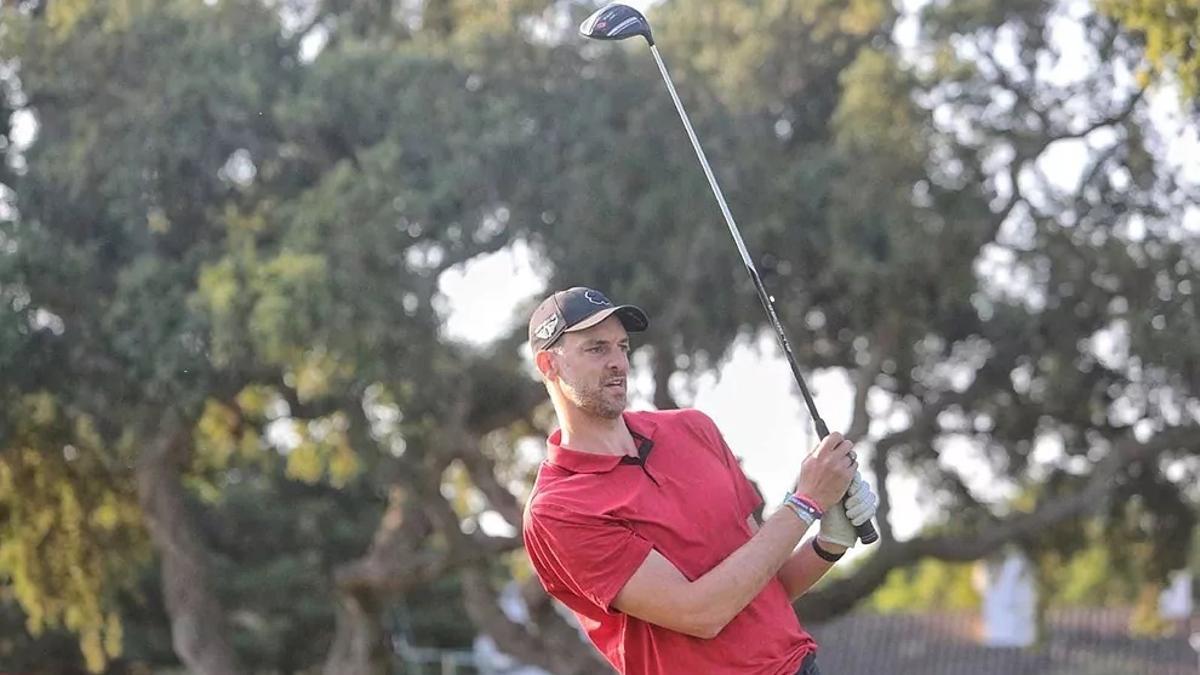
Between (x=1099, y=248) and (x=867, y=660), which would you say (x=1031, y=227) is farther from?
(x=867, y=660)

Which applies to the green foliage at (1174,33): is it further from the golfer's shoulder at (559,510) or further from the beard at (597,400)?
the golfer's shoulder at (559,510)

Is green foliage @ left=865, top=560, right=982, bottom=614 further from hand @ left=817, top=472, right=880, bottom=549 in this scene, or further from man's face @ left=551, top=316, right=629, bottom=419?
man's face @ left=551, top=316, right=629, bottom=419

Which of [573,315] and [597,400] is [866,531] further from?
[573,315]

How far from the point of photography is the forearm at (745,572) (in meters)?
3.84

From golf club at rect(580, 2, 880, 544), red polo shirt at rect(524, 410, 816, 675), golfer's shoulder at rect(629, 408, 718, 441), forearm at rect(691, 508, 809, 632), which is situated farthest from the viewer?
golf club at rect(580, 2, 880, 544)

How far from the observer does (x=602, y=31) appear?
4852mm

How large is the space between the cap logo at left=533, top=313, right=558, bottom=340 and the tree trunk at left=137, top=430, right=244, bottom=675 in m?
16.2

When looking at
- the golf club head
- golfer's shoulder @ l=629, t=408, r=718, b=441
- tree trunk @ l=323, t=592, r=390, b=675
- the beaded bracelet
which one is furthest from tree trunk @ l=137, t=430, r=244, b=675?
the beaded bracelet

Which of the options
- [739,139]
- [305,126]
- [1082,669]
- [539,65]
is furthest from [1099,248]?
[1082,669]

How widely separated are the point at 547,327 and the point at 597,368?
0.16m

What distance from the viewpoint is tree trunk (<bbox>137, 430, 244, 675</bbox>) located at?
2027cm

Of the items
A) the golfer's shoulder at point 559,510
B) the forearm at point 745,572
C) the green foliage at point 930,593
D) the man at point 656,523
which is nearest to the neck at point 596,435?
the man at point 656,523

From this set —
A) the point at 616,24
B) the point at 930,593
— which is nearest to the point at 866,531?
the point at 616,24

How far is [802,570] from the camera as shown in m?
4.23
